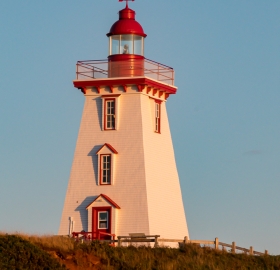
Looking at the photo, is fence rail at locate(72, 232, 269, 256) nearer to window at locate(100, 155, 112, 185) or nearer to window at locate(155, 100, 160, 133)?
window at locate(100, 155, 112, 185)

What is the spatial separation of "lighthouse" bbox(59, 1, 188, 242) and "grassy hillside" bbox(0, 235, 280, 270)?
3244 mm

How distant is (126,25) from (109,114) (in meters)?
3.82

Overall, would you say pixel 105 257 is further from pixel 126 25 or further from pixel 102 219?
pixel 126 25

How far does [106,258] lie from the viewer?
38.7 m

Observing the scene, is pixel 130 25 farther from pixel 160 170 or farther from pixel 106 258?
pixel 106 258

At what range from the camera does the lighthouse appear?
1720 inches

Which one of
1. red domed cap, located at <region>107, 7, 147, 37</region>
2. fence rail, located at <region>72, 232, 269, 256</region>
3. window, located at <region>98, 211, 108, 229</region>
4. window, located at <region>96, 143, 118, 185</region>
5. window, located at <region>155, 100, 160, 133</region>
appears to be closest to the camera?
fence rail, located at <region>72, 232, 269, 256</region>

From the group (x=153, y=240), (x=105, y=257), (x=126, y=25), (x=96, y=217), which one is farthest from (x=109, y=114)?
(x=105, y=257)

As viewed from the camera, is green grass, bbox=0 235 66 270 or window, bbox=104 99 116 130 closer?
green grass, bbox=0 235 66 270

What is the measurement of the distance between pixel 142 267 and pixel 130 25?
11425 mm

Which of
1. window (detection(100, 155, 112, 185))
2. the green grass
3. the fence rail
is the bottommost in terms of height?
the green grass

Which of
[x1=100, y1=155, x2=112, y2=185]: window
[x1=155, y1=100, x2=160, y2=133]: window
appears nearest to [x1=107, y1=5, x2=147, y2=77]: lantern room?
[x1=155, y1=100, x2=160, y2=133]: window

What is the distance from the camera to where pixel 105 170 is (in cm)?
4441

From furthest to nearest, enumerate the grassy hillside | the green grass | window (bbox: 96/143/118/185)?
1. window (bbox: 96/143/118/185)
2. the grassy hillside
3. the green grass
